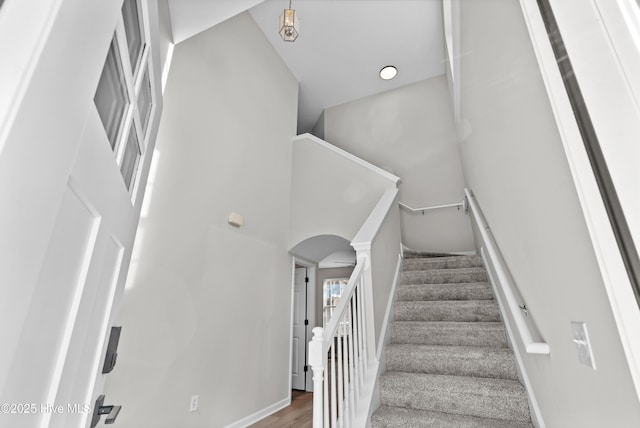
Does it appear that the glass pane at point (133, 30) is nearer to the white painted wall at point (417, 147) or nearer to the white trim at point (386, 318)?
the white trim at point (386, 318)

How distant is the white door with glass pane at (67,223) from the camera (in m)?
0.40

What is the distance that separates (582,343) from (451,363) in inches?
56.2

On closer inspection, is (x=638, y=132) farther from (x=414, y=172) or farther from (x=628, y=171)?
(x=414, y=172)

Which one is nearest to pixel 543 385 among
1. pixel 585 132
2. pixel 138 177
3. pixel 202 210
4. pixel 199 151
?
pixel 585 132

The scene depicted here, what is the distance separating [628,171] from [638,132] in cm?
8

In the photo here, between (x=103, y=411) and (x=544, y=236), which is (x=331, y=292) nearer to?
(x=544, y=236)

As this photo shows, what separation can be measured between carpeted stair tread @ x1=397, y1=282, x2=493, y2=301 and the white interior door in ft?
7.00

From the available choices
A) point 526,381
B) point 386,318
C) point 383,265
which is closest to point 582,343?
point 526,381

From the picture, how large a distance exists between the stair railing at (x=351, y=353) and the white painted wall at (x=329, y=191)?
4.41ft

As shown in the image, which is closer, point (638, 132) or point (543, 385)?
point (638, 132)

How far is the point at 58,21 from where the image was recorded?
0.45 meters

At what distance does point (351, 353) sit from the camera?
6.22ft

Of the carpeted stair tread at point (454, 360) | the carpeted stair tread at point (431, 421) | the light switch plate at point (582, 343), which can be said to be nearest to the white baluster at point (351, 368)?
the carpeted stair tread at point (431, 421)

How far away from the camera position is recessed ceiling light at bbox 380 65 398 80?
4.99m
